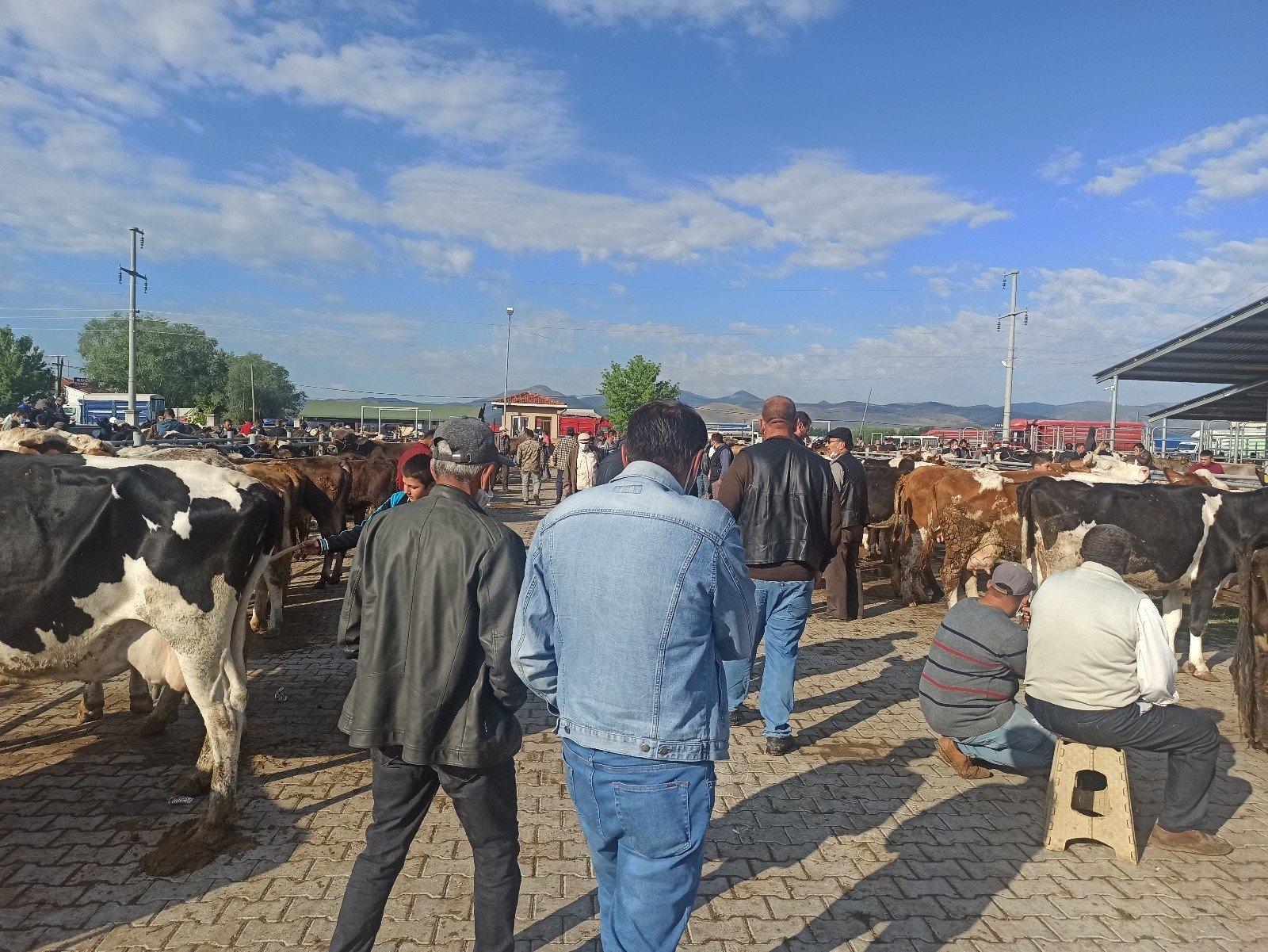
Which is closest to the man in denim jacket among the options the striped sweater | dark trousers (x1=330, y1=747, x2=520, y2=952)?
dark trousers (x1=330, y1=747, x2=520, y2=952)

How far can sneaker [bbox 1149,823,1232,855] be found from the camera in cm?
431

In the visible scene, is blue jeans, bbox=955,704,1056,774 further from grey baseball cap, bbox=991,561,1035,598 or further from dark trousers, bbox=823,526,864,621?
dark trousers, bbox=823,526,864,621

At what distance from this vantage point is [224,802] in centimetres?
426

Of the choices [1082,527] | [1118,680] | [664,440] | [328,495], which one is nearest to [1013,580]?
[1118,680]

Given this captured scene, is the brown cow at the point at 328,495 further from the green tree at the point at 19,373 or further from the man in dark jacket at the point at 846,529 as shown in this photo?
the green tree at the point at 19,373

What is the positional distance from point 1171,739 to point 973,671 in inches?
42.7

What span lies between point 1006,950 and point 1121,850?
1290 millimetres

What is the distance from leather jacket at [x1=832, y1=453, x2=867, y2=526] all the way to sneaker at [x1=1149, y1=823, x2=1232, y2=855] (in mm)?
3962

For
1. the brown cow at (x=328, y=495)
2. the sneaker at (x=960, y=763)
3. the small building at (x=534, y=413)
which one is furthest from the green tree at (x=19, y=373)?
the sneaker at (x=960, y=763)

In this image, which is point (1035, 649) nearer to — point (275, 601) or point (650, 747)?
point (650, 747)

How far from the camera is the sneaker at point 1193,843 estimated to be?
4.31 m

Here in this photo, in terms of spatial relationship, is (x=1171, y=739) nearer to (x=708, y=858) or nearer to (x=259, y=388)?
(x=708, y=858)

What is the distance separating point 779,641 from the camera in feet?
17.7

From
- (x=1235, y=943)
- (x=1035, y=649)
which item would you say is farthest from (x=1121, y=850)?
(x=1035, y=649)
